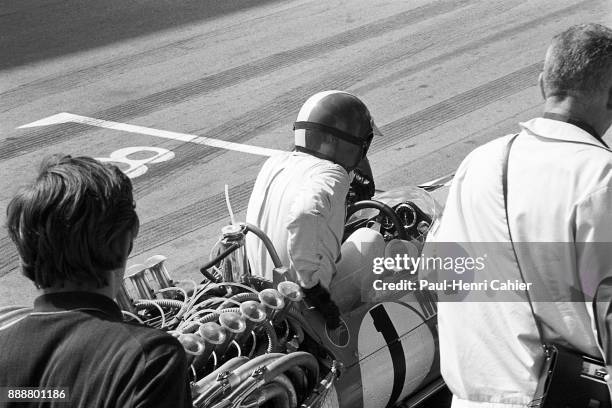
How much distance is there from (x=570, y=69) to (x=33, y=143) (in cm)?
758

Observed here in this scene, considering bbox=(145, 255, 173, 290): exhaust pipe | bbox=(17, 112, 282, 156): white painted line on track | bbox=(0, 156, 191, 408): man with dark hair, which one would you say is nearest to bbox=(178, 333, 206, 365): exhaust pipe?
bbox=(145, 255, 173, 290): exhaust pipe

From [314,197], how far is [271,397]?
3.22ft

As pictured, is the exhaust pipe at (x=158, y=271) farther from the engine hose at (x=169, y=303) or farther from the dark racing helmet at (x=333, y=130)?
the dark racing helmet at (x=333, y=130)

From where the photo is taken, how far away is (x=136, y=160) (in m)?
8.85

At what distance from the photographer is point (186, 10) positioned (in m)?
14.6

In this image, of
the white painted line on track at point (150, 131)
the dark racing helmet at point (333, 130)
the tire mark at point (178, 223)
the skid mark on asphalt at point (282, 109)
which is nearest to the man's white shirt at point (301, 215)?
the dark racing helmet at point (333, 130)

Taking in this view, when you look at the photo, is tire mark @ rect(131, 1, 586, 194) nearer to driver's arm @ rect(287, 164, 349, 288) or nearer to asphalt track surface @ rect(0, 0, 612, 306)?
asphalt track surface @ rect(0, 0, 612, 306)

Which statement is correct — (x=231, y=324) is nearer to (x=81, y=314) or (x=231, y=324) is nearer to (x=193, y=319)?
(x=193, y=319)

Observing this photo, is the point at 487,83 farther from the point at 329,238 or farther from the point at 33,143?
the point at 329,238

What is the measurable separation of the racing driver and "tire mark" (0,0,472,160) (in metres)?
5.25

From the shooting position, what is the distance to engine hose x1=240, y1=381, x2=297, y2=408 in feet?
11.9

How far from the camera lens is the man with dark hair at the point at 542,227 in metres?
2.61

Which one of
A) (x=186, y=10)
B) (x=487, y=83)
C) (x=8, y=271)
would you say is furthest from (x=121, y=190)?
(x=186, y=10)

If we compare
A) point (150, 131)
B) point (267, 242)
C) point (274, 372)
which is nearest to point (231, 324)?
point (274, 372)
